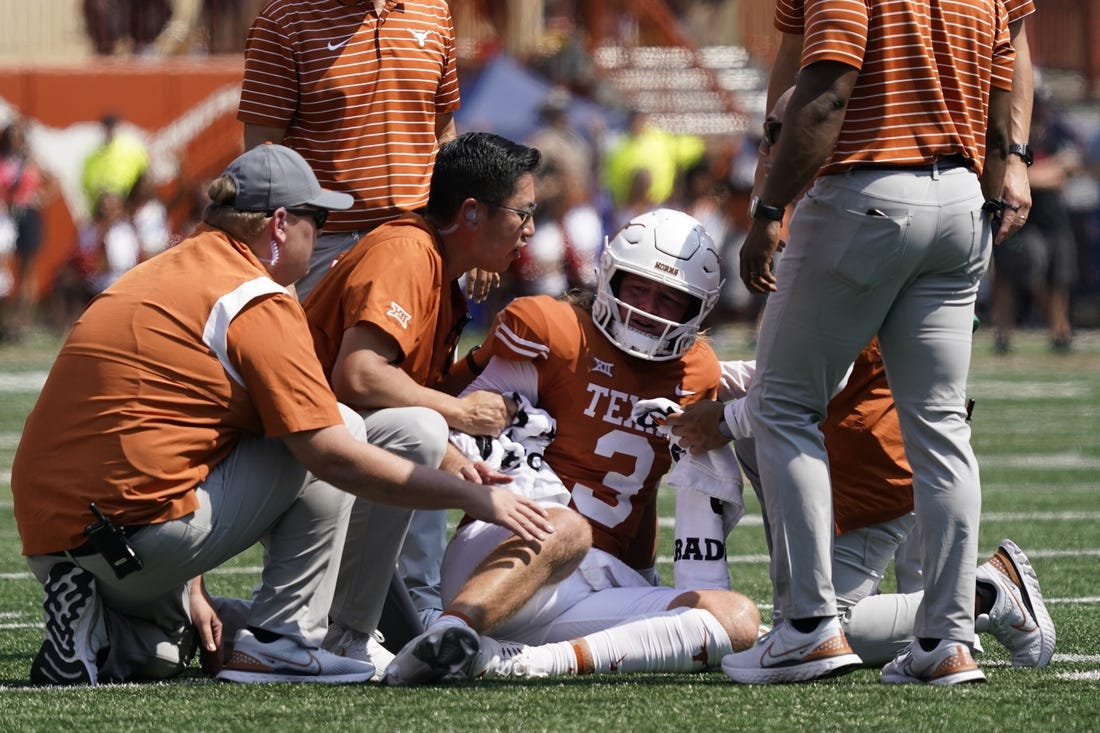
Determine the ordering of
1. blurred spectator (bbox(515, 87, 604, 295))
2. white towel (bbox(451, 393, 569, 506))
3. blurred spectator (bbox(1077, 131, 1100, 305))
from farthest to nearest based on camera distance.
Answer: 1. blurred spectator (bbox(1077, 131, 1100, 305))
2. blurred spectator (bbox(515, 87, 604, 295))
3. white towel (bbox(451, 393, 569, 506))

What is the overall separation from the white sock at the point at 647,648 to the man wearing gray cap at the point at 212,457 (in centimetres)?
46

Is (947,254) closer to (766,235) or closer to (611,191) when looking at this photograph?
(766,235)

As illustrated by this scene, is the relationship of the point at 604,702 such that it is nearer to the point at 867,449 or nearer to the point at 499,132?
the point at 867,449

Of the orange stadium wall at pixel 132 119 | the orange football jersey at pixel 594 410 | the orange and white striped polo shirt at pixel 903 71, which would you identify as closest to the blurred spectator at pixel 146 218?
the orange stadium wall at pixel 132 119

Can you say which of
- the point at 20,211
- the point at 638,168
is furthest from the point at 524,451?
the point at 638,168

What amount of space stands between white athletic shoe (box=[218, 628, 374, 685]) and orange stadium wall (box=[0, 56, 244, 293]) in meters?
14.7

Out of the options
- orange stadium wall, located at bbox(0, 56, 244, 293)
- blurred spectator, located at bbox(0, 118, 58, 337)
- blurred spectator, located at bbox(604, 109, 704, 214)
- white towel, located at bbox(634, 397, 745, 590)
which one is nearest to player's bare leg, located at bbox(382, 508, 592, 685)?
white towel, located at bbox(634, 397, 745, 590)

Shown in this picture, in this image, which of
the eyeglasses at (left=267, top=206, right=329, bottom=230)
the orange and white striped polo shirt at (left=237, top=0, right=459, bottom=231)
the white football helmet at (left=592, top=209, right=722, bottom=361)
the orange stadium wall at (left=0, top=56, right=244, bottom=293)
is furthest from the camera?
the orange stadium wall at (left=0, top=56, right=244, bottom=293)

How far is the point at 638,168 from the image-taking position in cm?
1906

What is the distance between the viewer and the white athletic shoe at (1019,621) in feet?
15.6

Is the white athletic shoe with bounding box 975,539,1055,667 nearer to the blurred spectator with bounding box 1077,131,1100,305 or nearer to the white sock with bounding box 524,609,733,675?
the white sock with bounding box 524,609,733,675

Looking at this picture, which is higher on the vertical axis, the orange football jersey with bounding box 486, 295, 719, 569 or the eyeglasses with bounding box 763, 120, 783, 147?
the eyeglasses with bounding box 763, 120, 783, 147

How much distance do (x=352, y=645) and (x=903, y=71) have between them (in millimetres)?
1980

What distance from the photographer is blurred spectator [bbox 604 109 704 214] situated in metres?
18.9
